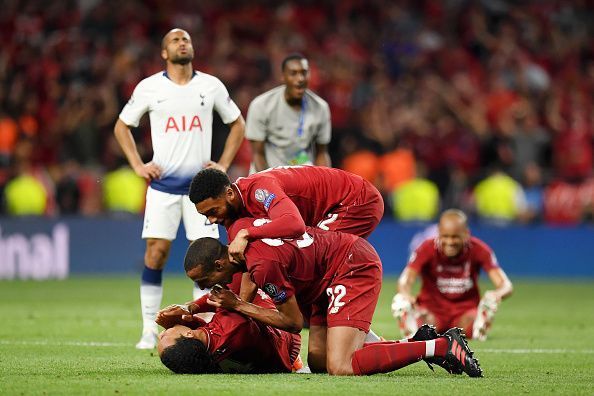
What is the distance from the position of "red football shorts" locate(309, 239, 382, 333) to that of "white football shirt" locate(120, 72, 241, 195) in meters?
2.73

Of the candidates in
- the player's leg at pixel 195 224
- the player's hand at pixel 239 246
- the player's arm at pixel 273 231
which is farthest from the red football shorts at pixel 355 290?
the player's leg at pixel 195 224

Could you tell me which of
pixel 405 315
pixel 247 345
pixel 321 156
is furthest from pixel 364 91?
pixel 247 345

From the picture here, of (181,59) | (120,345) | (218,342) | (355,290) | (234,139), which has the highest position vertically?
(181,59)

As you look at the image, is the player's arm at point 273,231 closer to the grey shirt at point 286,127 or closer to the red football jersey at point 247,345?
the red football jersey at point 247,345

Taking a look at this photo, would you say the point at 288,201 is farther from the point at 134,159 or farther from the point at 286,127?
the point at 286,127

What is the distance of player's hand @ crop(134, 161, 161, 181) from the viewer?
1062 cm

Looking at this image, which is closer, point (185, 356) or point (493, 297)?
point (185, 356)

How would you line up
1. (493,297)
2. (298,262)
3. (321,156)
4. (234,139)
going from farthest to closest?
(321,156)
(493,297)
(234,139)
(298,262)

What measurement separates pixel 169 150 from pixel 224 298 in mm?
3085

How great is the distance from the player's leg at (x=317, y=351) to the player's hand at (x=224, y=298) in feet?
2.73

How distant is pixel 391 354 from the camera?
806 cm

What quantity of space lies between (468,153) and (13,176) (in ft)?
26.2

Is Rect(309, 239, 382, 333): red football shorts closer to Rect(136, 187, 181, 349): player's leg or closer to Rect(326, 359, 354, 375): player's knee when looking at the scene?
Rect(326, 359, 354, 375): player's knee

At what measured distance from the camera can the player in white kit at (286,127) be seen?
12.5m
